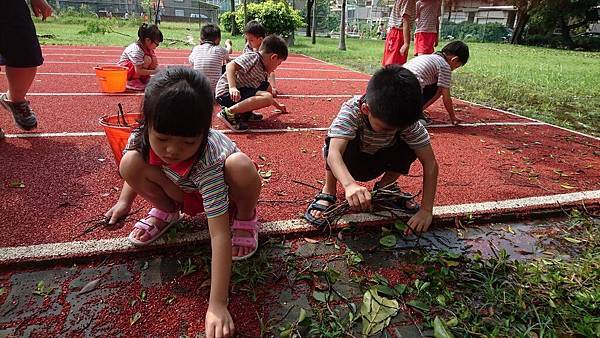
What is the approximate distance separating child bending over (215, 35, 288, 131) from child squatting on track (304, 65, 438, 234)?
2078mm

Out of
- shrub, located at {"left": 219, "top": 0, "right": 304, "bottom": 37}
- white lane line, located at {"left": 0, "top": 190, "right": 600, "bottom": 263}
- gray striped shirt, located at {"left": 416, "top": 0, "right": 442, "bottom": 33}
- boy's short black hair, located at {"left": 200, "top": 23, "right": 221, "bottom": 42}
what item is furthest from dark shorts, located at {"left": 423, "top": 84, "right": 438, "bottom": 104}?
shrub, located at {"left": 219, "top": 0, "right": 304, "bottom": 37}

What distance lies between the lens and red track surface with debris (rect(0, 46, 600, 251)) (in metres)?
2.43

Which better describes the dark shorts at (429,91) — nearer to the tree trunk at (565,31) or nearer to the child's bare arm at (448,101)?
the child's bare arm at (448,101)

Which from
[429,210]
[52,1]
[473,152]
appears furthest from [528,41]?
[52,1]

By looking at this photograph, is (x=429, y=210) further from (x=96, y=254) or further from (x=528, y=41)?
(x=528, y=41)

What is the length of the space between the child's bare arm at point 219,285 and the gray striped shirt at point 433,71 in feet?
11.5

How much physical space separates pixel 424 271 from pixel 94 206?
1958 millimetres

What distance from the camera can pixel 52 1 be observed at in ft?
131

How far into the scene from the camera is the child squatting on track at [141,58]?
6258 millimetres

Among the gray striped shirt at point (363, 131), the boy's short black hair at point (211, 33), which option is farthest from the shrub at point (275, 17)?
the gray striped shirt at point (363, 131)

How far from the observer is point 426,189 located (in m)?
2.29

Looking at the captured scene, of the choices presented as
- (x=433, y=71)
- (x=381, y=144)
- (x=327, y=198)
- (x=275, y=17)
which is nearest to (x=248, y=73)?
(x=433, y=71)

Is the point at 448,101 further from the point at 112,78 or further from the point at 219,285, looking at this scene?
the point at 112,78

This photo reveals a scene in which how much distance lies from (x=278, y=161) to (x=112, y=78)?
3380mm
